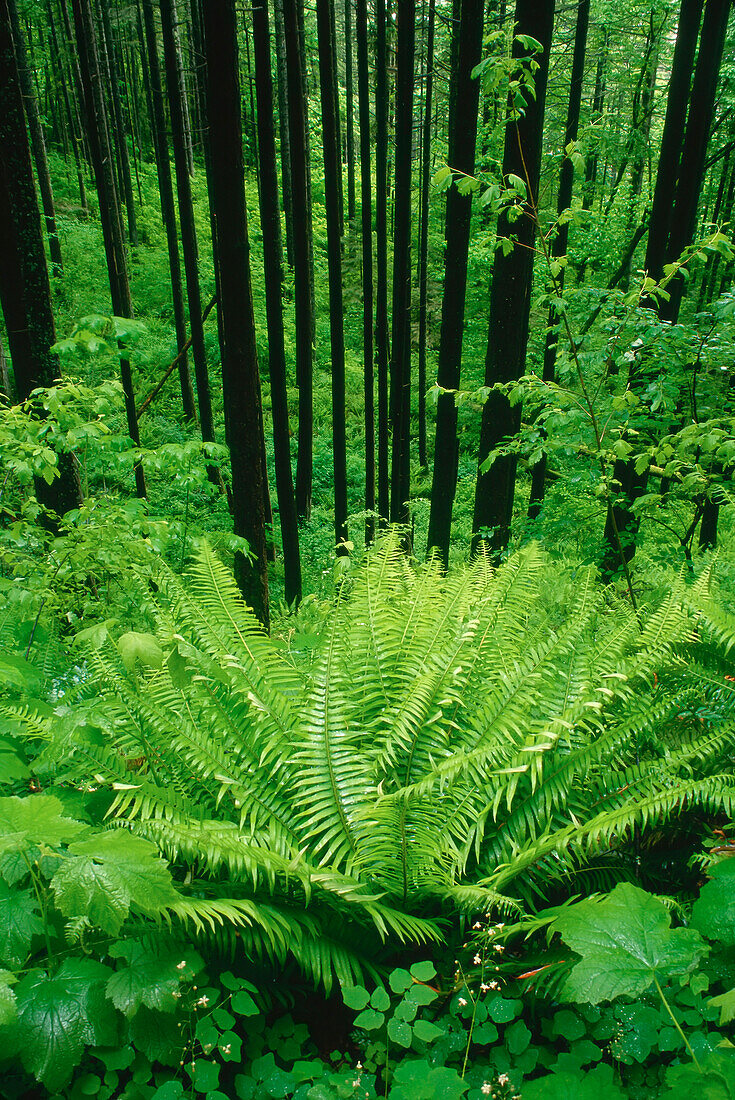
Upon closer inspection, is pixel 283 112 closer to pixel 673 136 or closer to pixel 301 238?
pixel 301 238

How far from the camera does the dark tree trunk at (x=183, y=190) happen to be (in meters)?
9.56

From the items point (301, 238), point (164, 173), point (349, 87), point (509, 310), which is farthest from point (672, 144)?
point (349, 87)

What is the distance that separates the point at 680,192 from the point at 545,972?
26.1 feet

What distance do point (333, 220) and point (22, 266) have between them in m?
4.94

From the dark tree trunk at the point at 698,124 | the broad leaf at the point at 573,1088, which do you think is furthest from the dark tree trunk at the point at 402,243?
the broad leaf at the point at 573,1088

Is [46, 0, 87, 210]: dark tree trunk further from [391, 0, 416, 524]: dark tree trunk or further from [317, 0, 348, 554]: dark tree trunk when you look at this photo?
[391, 0, 416, 524]: dark tree trunk

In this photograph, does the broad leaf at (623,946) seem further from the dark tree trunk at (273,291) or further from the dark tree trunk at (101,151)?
the dark tree trunk at (101,151)

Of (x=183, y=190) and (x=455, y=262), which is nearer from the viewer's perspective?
(x=455, y=262)

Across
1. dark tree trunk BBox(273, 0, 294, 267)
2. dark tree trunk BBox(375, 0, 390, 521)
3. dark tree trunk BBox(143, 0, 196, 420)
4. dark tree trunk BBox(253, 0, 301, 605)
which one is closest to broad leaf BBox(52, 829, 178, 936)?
dark tree trunk BBox(253, 0, 301, 605)

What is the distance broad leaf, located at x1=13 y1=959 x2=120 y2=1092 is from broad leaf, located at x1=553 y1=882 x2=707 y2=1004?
1.07 m

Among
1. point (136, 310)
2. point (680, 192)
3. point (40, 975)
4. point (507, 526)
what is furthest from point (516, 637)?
point (136, 310)

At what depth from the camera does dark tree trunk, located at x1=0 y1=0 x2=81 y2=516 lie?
5.62 m

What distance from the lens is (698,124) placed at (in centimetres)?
699

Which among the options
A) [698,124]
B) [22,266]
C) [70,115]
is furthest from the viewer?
[70,115]
